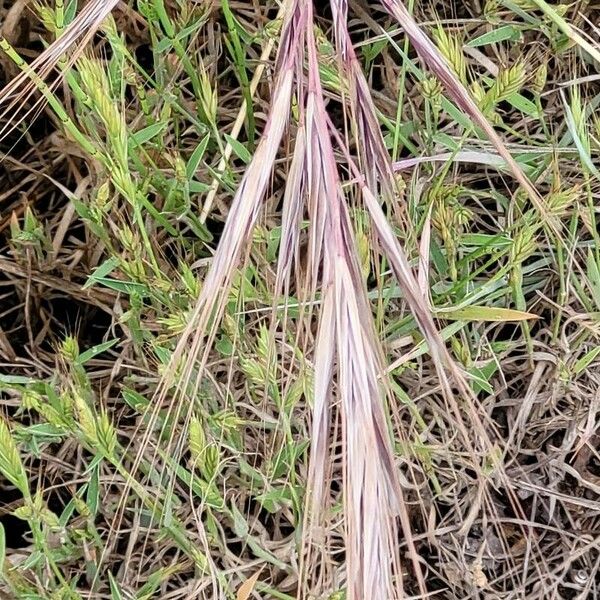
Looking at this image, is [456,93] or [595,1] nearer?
[456,93]

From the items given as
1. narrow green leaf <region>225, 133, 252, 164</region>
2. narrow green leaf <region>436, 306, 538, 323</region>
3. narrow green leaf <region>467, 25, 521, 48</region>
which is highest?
narrow green leaf <region>225, 133, 252, 164</region>

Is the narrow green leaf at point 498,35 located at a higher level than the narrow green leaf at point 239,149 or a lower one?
lower

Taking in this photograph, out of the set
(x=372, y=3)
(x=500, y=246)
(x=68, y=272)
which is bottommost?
(x=500, y=246)

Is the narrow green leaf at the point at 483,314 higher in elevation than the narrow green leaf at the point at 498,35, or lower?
lower

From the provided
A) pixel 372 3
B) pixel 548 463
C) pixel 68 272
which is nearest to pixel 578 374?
pixel 548 463

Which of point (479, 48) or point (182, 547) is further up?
point (479, 48)

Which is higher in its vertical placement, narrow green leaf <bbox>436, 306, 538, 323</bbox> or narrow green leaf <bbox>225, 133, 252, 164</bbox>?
narrow green leaf <bbox>225, 133, 252, 164</bbox>

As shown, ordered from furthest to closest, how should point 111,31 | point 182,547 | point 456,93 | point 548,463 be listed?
point 548,463
point 182,547
point 111,31
point 456,93

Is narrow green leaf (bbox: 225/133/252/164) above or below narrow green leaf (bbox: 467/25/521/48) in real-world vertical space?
above

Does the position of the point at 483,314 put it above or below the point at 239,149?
below

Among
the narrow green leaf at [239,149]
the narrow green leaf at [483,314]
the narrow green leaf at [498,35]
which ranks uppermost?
the narrow green leaf at [239,149]

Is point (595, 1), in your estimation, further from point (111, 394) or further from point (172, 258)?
point (111, 394)
